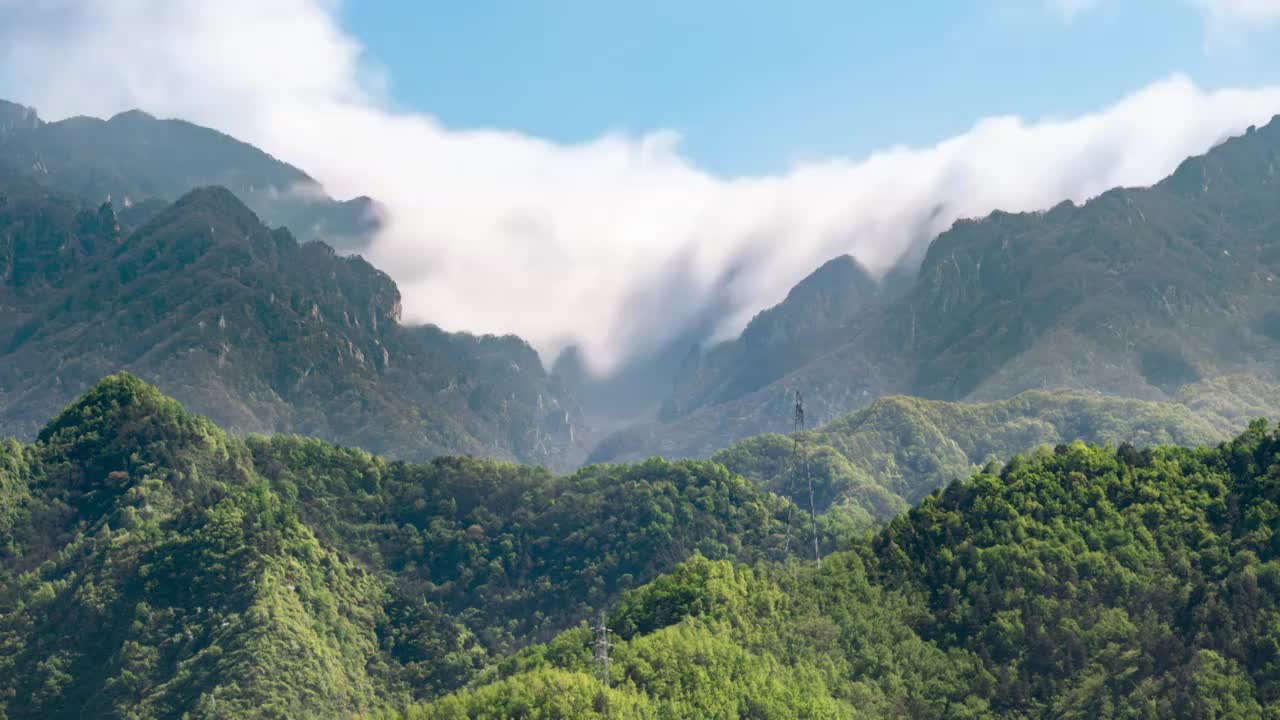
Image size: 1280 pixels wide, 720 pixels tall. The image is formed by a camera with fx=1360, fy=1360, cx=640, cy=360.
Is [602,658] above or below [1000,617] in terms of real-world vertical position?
below

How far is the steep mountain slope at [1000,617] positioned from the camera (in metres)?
149

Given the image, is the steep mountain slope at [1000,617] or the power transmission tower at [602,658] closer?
the power transmission tower at [602,658]

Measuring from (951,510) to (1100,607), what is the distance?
91.7 ft

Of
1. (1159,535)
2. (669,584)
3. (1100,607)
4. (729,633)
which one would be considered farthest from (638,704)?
(1159,535)

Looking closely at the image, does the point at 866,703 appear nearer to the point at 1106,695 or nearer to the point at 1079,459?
the point at 1106,695

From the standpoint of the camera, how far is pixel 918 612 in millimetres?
176500

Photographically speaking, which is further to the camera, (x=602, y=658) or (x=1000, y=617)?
(x=1000, y=617)

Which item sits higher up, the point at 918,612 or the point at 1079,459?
the point at 1079,459

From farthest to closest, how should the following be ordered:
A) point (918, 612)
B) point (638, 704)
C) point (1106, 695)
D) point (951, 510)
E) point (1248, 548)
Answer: point (951, 510), point (918, 612), point (1248, 548), point (1106, 695), point (638, 704)

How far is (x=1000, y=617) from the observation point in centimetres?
16925

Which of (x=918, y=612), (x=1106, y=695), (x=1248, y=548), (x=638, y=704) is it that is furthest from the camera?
(x=918, y=612)

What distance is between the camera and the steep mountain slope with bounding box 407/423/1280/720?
149 meters

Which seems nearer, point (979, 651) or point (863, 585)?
point (979, 651)

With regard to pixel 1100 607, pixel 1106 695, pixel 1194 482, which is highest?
pixel 1194 482
